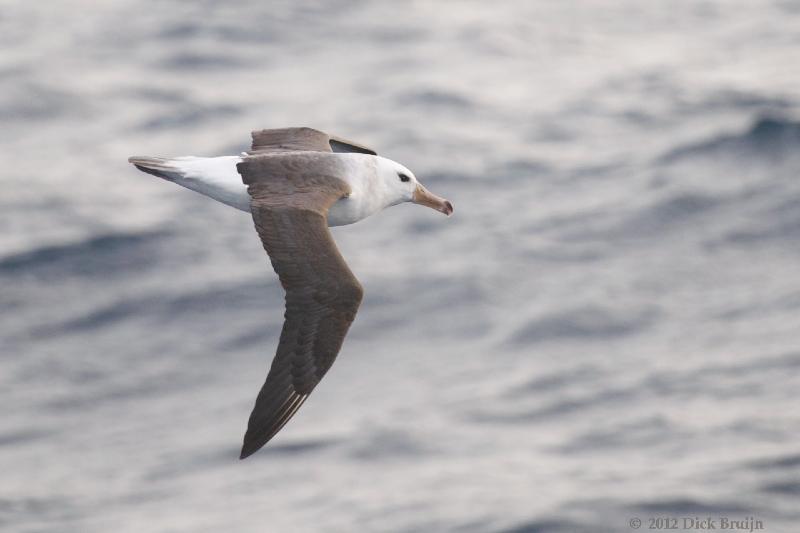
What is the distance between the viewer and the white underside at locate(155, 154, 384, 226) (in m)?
11.9

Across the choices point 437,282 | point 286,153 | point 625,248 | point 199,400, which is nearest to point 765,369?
point 625,248

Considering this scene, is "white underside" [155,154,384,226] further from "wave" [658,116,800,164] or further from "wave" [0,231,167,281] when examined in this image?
"wave" [658,116,800,164]

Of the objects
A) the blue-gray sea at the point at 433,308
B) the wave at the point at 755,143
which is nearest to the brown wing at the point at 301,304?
the blue-gray sea at the point at 433,308

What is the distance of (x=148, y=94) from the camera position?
84.1ft

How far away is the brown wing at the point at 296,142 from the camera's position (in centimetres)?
1289

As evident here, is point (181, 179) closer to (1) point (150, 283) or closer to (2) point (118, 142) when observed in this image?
(1) point (150, 283)

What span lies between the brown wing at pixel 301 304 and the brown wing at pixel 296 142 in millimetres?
1701

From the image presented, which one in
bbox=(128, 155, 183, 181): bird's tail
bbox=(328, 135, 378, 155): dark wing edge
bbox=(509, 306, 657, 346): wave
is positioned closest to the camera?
bbox=(128, 155, 183, 181): bird's tail

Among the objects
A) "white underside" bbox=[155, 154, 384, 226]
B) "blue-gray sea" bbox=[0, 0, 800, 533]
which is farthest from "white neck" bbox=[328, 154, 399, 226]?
"blue-gray sea" bbox=[0, 0, 800, 533]

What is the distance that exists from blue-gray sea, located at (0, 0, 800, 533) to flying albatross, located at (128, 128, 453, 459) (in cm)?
756

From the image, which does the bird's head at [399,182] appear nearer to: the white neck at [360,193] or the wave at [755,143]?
the white neck at [360,193]

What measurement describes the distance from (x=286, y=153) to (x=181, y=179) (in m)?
0.84

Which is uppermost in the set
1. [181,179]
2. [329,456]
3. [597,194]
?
[181,179]

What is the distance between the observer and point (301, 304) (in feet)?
35.7
